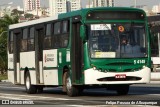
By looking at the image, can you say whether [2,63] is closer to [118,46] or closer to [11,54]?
[11,54]

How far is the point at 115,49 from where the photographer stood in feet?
76.4

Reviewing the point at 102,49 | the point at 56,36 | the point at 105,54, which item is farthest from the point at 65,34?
the point at 105,54

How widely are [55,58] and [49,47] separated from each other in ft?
2.92

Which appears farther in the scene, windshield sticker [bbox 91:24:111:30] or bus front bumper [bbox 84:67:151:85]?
windshield sticker [bbox 91:24:111:30]

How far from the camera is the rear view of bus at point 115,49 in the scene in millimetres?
23219

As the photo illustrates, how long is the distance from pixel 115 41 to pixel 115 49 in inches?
10.9

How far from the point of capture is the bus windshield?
23.3m

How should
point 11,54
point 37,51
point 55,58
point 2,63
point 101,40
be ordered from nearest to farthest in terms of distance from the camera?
point 101,40, point 55,58, point 37,51, point 11,54, point 2,63

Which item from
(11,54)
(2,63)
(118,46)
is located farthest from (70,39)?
(2,63)

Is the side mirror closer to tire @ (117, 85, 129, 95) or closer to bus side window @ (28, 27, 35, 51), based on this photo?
tire @ (117, 85, 129, 95)

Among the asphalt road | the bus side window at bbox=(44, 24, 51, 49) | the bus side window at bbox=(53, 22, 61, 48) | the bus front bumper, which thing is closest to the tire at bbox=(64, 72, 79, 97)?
the asphalt road

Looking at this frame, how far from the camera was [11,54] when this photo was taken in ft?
105

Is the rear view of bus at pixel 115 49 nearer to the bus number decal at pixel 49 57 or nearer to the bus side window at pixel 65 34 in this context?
the bus side window at pixel 65 34

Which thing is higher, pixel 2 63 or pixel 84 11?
pixel 84 11
